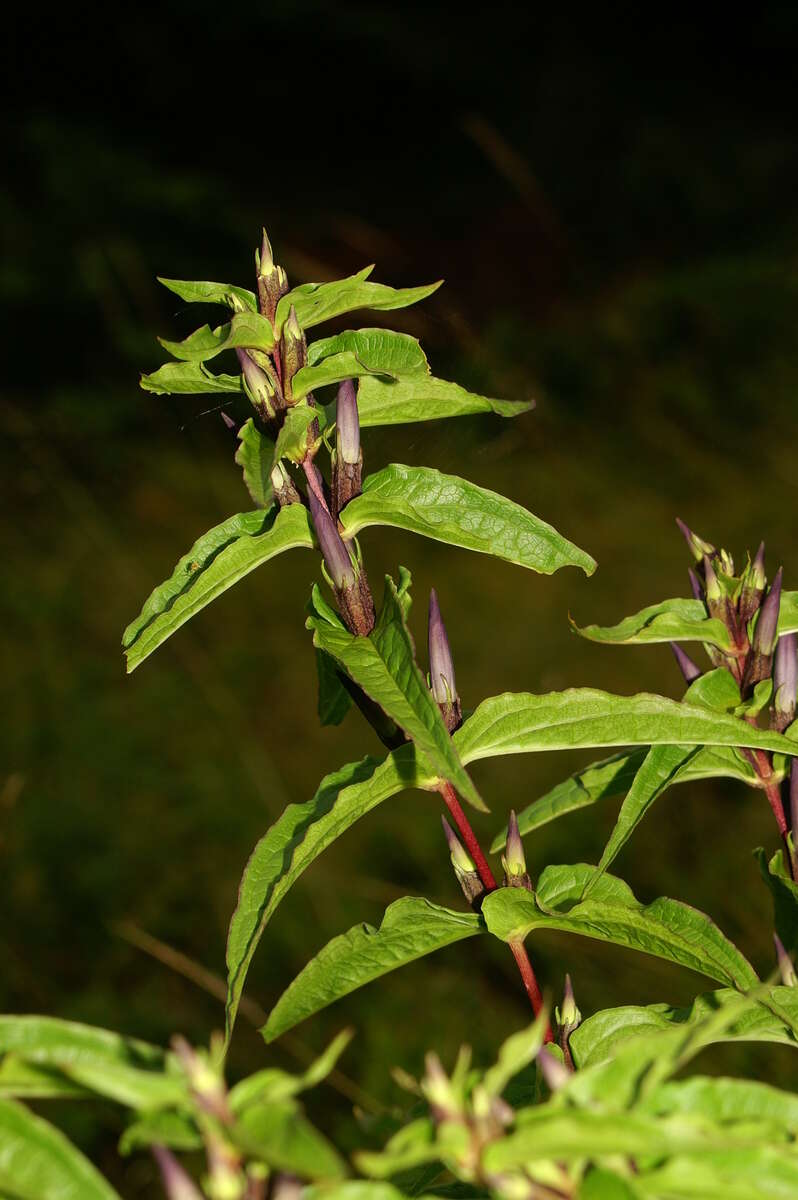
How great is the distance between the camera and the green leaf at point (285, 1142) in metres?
0.31

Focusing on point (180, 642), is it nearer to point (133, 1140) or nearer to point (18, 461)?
point (18, 461)

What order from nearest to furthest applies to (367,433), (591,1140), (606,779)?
1. (591,1140)
2. (606,779)
3. (367,433)

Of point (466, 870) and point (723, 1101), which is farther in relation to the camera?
point (466, 870)

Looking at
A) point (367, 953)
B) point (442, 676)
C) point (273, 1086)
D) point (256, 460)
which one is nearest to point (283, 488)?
→ point (256, 460)

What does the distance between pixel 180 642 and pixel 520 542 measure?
2.37 meters

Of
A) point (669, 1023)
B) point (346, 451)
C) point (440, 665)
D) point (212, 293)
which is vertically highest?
point (212, 293)

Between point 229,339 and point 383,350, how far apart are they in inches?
3.5

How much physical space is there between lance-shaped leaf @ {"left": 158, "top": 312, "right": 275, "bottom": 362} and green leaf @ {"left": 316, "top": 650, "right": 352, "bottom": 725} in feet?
0.57

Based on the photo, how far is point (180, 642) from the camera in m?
2.90

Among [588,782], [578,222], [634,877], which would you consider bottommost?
[634,877]

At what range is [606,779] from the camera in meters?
0.66

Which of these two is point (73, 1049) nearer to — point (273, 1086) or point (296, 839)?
point (273, 1086)

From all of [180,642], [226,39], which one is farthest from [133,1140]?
→ [226,39]

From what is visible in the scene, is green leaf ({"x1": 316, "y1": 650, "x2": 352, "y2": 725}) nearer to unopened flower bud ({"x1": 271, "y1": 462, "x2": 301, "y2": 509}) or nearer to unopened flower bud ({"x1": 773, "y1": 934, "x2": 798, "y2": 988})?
unopened flower bud ({"x1": 271, "y1": 462, "x2": 301, "y2": 509})
